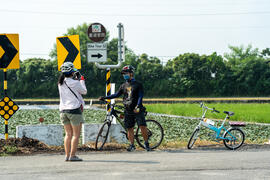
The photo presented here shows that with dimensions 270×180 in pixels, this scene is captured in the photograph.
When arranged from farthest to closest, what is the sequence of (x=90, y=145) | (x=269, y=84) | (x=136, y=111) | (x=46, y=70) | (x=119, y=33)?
(x=46, y=70)
(x=269, y=84)
(x=119, y=33)
(x=90, y=145)
(x=136, y=111)

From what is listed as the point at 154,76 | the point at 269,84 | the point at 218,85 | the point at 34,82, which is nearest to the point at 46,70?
the point at 34,82

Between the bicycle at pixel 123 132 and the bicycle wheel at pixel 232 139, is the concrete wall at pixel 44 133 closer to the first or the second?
the bicycle at pixel 123 132

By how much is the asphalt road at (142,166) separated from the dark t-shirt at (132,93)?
1.17 meters

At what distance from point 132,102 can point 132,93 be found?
23 cm

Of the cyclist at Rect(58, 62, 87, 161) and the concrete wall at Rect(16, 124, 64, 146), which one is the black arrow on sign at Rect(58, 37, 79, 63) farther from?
the cyclist at Rect(58, 62, 87, 161)

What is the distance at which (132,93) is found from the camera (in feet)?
33.8

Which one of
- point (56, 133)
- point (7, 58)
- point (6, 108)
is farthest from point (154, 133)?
point (7, 58)

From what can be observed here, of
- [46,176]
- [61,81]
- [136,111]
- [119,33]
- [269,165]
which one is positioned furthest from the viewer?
[119,33]

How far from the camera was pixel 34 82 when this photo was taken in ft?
188

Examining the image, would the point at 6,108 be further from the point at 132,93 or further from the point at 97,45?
the point at 132,93

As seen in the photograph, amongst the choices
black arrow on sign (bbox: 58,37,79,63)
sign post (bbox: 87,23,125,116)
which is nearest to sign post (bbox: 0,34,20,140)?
black arrow on sign (bbox: 58,37,79,63)

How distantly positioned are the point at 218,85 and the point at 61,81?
49.2 meters

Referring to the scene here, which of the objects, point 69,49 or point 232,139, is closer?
point 232,139

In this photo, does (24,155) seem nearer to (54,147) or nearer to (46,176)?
(54,147)
